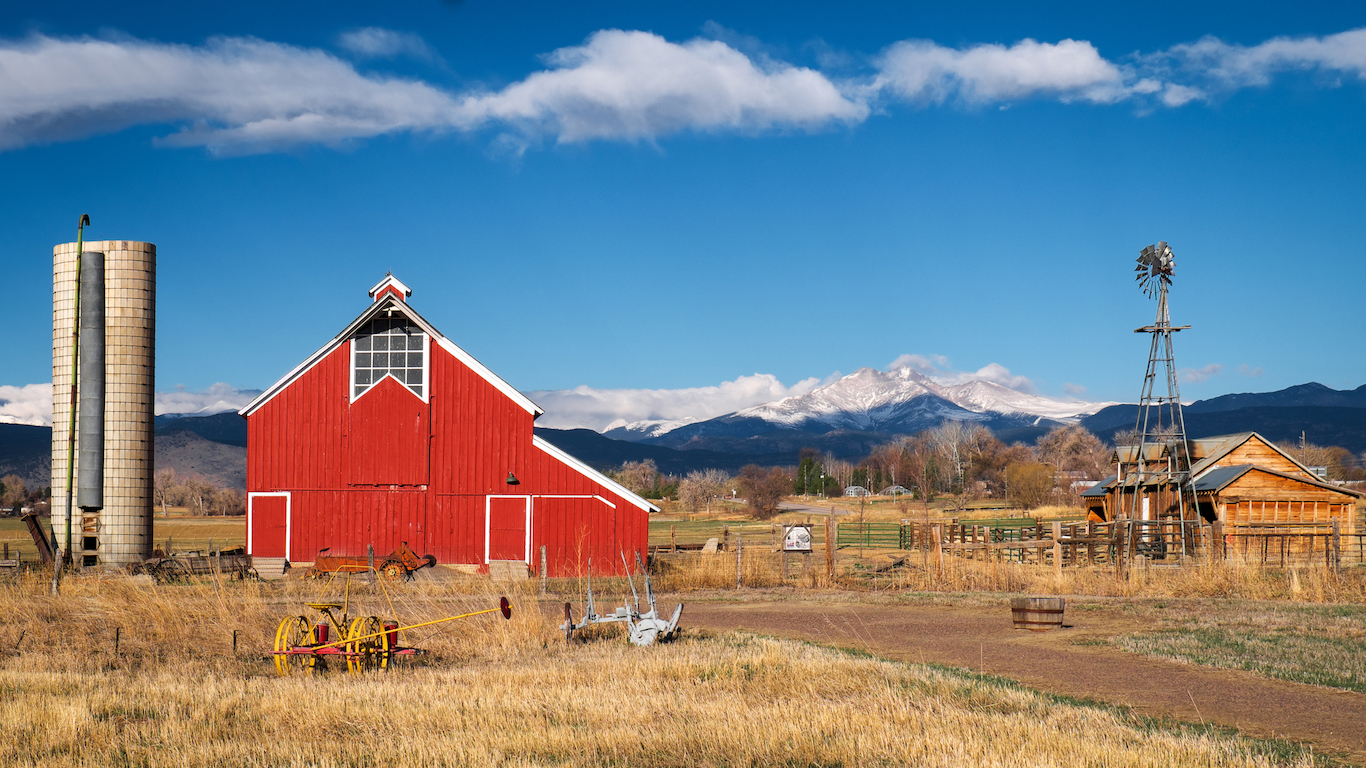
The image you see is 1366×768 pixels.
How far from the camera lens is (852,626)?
19.8 metres

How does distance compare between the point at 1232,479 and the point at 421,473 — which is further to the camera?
the point at 1232,479

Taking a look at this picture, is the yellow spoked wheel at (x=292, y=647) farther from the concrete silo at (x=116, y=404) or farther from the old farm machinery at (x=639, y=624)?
the concrete silo at (x=116, y=404)

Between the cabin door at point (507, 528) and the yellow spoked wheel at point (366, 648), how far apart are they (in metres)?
16.8

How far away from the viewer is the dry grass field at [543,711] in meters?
9.09

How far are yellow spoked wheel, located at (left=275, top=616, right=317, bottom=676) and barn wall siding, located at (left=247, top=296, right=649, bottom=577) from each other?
1635 centimetres

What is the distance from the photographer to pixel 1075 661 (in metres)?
15.2

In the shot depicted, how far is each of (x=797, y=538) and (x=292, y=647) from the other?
2173 cm

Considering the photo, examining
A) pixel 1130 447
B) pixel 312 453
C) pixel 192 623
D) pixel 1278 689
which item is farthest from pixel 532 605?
pixel 1130 447

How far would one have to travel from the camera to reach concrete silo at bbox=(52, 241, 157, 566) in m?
28.9

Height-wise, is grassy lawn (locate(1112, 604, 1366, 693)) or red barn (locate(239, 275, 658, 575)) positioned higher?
red barn (locate(239, 275, 658, 575))

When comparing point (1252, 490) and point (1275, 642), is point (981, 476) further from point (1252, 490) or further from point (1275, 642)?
point (1275, 642)

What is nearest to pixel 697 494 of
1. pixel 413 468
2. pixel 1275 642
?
pixel 413 468

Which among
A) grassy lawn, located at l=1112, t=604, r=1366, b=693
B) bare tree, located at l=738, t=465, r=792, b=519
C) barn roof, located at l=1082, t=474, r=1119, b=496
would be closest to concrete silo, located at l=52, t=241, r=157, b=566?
grassy lawn, located at l=1112, t=604, r=1366, b=693

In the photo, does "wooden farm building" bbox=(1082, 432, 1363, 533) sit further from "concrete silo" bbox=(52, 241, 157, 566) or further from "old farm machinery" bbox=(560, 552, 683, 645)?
"concrete silo" bbox=(52, 241, 157, 566)
